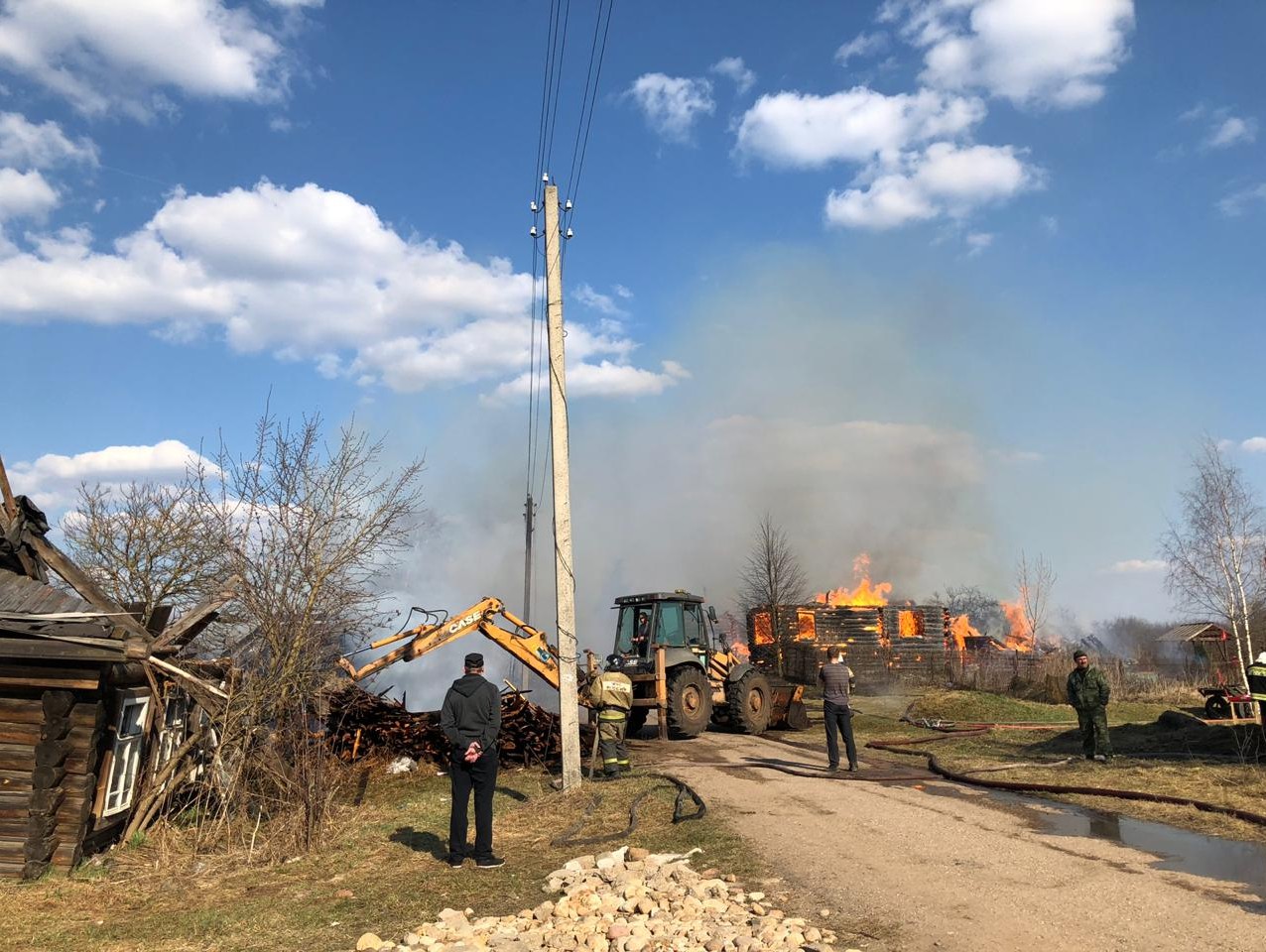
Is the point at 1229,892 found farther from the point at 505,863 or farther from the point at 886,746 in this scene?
the point at 886,746

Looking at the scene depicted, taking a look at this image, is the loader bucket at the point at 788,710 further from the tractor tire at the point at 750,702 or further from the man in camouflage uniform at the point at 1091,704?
the man in camouflage uniform at the point at 1091,704

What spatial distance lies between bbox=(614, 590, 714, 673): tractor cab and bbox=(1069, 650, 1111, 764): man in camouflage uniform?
6.95 meters

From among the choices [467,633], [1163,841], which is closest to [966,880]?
[1163,841]

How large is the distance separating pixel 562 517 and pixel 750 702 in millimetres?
8506

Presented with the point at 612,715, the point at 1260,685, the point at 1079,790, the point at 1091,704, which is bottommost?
the point at 1079,790

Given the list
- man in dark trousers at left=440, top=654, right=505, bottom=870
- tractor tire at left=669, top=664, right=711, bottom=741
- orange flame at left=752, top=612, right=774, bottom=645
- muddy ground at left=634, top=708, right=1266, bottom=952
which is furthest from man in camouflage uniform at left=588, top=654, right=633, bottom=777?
orange flame at left=752, top=612, right=774, bottom=645

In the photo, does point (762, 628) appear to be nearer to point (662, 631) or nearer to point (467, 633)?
point (662, 631)

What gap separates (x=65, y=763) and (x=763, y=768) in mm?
9060

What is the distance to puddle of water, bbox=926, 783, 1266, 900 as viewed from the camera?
268 inches

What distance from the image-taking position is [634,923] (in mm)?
5684

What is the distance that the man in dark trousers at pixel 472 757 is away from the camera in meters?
8.01

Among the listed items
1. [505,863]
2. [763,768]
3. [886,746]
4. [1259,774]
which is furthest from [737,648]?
[505,863]

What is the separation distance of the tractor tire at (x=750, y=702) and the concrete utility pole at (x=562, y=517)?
22.7 feet

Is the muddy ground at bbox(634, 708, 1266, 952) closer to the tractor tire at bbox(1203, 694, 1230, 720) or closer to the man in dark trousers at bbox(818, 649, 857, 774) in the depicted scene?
the man in dark trousers at bbox(818, 649, 857, 774)
